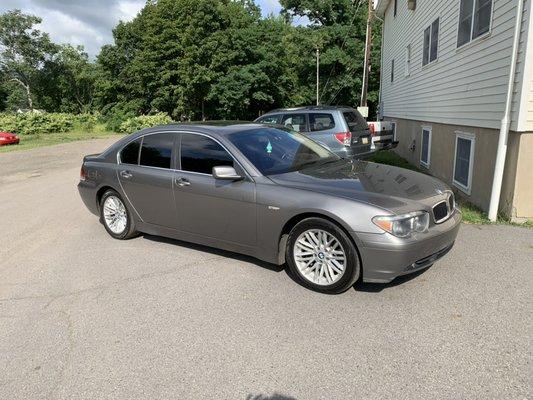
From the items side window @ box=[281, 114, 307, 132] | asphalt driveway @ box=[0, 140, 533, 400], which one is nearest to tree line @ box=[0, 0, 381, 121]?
side window @ box=[281, 114, 307, 132]

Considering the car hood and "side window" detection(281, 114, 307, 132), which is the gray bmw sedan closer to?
the car hood

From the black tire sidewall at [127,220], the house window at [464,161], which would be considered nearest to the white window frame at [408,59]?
the house window at [464,161]

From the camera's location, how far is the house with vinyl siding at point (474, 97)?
227 inches

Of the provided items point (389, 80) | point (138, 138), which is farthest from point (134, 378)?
point (389, 80)

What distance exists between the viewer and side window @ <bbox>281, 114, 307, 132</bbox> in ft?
33.3

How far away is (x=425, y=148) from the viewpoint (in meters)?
11.3

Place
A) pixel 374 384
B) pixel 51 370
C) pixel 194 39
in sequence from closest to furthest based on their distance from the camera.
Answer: pixel 374 384, pixel 51 370, pixel 194 39

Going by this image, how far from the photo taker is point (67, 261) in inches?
205

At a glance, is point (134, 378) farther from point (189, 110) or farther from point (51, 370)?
point (189, 110)

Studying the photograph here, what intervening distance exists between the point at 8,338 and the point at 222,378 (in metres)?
1.91

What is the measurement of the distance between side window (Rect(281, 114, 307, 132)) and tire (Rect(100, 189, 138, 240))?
5345 mm

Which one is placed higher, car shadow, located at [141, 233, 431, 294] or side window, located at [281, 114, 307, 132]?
side window, located at [281, 114, 307, 132]

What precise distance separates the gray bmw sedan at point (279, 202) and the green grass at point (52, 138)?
18.5 meters

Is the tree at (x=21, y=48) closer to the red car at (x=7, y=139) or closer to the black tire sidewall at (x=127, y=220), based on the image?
the red car at (x=7, y=139)
